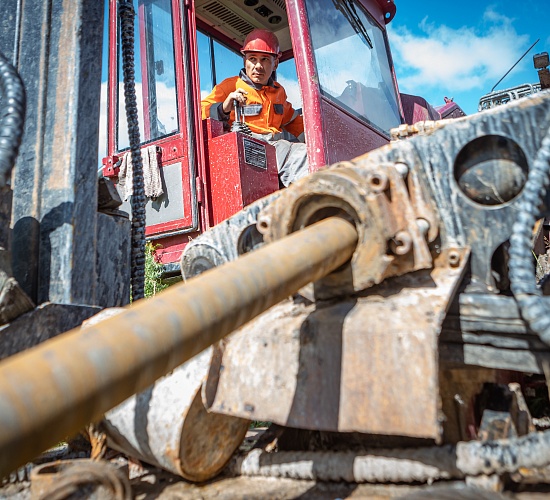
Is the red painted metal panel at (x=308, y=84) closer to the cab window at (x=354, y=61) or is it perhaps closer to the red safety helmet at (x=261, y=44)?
the cab window at (x=354, y=61)

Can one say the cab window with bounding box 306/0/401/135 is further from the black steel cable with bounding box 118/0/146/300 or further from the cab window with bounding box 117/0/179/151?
the black steel cable with bounding box 118/0/146/300

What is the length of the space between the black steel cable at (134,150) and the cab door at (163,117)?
1.59m

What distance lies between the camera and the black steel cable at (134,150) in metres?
2.07

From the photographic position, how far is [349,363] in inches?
41.5

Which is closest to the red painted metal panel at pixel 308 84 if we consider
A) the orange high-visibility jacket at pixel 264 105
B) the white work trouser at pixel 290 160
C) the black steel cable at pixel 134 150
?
the white work trouser at pixel 290 160

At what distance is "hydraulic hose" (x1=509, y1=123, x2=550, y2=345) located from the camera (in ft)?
3.32

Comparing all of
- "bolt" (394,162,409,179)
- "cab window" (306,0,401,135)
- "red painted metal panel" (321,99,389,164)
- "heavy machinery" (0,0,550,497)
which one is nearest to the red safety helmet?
"cab window" (306,0,401,135)

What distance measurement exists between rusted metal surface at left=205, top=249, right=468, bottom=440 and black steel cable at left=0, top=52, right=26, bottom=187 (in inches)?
32.7

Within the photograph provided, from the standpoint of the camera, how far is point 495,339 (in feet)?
3.67

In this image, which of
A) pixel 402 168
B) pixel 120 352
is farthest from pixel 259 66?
pixel 120 352

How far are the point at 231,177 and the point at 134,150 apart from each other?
5.26ft

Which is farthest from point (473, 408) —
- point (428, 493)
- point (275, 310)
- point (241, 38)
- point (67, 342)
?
point (241, 38)

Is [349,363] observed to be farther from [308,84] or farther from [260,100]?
[260,100]

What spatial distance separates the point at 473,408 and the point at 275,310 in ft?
1.80
